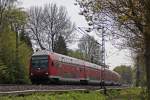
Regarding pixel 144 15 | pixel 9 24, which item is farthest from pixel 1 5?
pixel 144 15

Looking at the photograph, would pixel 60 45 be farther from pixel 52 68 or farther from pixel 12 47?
pixel 52 68

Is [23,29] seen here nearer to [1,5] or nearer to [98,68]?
[1,5]

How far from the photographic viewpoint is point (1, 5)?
2655 inches

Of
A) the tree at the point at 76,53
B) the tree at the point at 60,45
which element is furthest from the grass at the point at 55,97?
the tree at the point at 76,53

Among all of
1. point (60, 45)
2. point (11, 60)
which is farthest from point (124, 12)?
point (60, 45)

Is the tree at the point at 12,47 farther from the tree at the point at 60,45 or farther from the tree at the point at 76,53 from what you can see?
the tree at the point at 76,53

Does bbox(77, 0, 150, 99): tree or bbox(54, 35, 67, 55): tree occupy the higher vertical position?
bbox(54, 35, 67, 55): tree

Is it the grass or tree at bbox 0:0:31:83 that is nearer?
the grass

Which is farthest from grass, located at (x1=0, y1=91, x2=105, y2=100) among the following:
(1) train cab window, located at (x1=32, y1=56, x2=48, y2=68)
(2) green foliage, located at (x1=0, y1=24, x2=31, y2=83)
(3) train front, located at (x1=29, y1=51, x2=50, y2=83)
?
(2) green foliage, located at (x1=0, y1=24, x2=31, y2=83)

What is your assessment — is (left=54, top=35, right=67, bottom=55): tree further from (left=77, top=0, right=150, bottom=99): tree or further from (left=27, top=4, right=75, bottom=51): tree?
(left=77, top=0, right=150, bottom=99): tree

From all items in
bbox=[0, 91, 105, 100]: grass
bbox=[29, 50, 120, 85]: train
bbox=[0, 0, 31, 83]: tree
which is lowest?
bbox=[0, 91, 105, 100]: grass

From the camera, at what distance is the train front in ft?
133

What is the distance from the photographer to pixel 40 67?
4134 centimetres

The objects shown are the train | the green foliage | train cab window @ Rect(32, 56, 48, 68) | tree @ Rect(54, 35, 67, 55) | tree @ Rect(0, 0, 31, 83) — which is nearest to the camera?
the train
